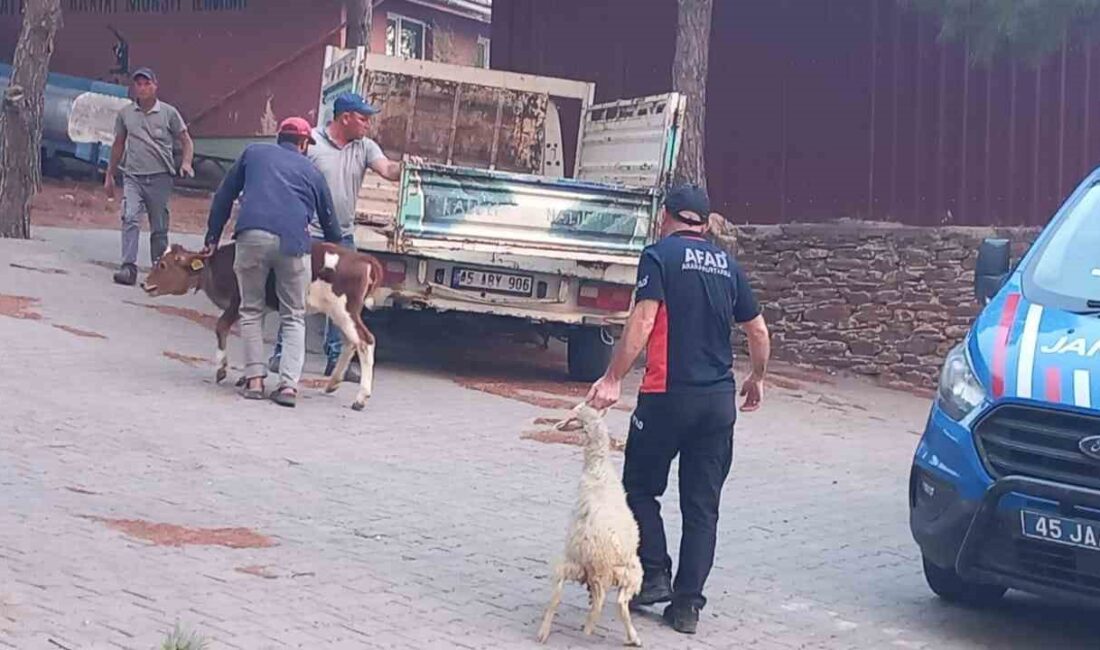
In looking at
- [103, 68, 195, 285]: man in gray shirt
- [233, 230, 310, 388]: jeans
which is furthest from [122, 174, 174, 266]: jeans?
[233, 230, 310, 388]: jeans

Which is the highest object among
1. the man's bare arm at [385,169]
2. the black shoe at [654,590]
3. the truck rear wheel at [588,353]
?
the man's bare arm at [385,169]

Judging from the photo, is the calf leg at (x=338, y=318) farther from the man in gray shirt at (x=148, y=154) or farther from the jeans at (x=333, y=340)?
the man in gray shirt at (x=148, y=154)

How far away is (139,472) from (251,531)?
118 centimetres

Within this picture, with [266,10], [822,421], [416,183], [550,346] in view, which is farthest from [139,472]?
[266,10]

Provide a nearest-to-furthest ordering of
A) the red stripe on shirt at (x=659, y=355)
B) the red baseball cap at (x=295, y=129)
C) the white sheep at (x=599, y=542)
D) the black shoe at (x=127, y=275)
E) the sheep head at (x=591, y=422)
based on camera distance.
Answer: the white sheep at (x=599, y=542)
the sheep head at (x=591, y=422)
the red stripe on shirt at (x=659, y=355)
the red baseball cap at (x=295, y=129)
the black shoe at (x=127, y=275)

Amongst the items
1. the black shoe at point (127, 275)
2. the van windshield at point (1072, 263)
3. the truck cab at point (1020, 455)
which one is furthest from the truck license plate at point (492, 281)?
the truck cab at point (1020, 455)

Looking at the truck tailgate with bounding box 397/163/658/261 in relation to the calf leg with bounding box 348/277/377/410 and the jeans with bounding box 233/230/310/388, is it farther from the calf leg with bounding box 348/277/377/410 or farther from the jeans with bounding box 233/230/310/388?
the jeans with bounding box 233/230/310/388

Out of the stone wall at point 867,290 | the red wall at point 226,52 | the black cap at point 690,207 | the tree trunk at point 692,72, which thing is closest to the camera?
the black cap at point 690,207

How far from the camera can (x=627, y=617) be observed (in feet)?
20.1

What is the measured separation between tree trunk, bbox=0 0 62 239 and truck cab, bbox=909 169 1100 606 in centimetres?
1145

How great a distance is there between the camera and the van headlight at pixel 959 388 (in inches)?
256

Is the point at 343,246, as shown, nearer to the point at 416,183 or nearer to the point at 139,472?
the point at 416,183

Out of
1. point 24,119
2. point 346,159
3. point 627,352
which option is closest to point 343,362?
point 346,159

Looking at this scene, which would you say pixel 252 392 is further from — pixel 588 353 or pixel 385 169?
pixel 588 353
